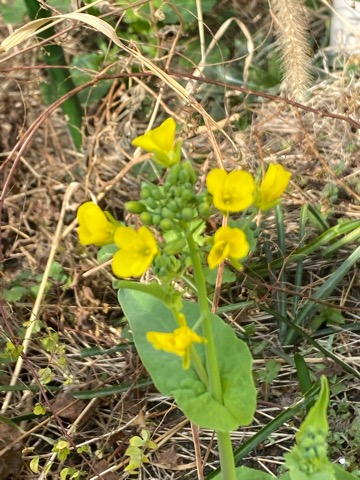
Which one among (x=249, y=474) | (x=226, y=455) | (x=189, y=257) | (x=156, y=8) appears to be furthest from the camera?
(x=156, y=8)

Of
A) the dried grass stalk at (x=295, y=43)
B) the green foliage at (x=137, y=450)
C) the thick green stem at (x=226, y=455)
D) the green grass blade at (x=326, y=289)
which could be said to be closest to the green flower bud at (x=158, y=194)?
the thick green stem at (x=226, y=455)

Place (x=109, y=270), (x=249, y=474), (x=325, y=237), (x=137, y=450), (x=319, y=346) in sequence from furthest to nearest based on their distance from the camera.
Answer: (x=109, y=270), (x=325, y=237), (x=319, y=346), (x=137, y=450), (x=249, y=474)

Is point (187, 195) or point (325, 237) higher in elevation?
point (187, 195)

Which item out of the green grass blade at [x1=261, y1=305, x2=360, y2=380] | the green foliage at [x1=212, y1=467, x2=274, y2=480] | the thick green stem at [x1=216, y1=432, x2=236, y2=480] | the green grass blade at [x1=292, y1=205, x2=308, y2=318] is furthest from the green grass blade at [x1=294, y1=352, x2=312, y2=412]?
the thick green stem at [x1=216, y1=432, x2=236, y2=480]

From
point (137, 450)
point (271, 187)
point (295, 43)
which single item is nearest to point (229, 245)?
point (271, 187)

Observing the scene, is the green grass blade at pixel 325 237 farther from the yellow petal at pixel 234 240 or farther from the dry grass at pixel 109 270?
the yellow petal at pixel 234 240

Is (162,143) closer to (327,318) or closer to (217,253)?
(217,253)

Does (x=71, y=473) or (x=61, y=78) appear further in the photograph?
(x=61, y=78)

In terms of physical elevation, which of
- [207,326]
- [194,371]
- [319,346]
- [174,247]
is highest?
[174,247]
